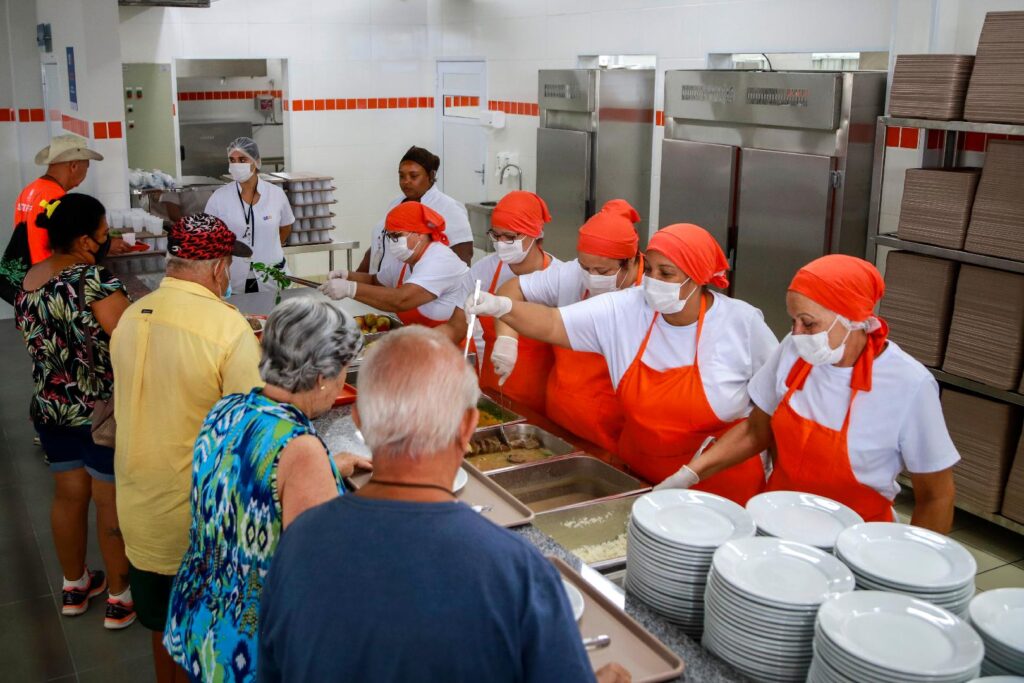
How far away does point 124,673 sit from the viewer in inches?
138

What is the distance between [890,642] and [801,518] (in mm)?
509

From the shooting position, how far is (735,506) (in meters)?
2.13

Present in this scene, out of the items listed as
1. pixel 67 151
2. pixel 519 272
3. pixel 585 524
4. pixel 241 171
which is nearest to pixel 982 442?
pixel 519 272

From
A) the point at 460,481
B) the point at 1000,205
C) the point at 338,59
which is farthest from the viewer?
the point at 338,59

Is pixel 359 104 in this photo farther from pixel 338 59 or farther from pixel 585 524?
pixel 585 524

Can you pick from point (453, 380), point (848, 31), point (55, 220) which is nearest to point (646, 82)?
point (848, 31)

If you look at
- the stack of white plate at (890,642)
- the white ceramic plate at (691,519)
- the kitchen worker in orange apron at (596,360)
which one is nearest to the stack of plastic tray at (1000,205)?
the kitchen worker in orange apron at (596,360)

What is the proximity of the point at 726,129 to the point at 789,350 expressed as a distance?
10.7 feet

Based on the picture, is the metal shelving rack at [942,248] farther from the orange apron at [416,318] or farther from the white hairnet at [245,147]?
the white hairnet at [245,147]

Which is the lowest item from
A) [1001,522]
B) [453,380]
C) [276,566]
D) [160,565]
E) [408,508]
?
[1001,522]

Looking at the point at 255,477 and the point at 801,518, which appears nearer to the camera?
the point at 255,477

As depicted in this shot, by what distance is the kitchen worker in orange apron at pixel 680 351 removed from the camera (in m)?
2.91

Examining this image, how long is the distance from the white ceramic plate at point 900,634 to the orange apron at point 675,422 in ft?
4.09

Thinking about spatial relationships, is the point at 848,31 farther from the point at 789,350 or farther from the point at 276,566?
the point at 276,566
